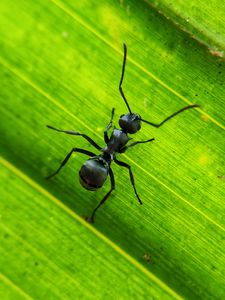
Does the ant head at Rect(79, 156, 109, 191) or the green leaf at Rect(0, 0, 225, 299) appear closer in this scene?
the ant head at Rect(79, 156, 109, 191)

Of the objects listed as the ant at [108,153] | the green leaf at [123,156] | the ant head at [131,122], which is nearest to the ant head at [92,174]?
the ant at [108,153]

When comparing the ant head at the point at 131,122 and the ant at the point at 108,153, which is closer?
the ant at the point at 108,153

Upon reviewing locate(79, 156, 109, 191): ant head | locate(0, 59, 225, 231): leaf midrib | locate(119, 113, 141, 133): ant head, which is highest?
locate(119, 113, 141, 133): ant head

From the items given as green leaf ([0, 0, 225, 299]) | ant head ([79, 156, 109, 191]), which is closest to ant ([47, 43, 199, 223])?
ant head ([79, 156, 109, 191])

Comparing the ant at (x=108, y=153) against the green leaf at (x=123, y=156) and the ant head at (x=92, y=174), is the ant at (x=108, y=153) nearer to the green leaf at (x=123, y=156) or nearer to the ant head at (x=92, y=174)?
the ant head at (x=92, y=174)

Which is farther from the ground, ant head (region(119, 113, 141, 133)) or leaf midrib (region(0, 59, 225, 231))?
ant head (region(119, 113, 141, 133))

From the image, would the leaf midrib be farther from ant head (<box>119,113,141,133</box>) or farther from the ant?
ant head (<box>119,113,141,133</box>)

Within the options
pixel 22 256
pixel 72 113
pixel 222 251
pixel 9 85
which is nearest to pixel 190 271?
pixel 222 251
